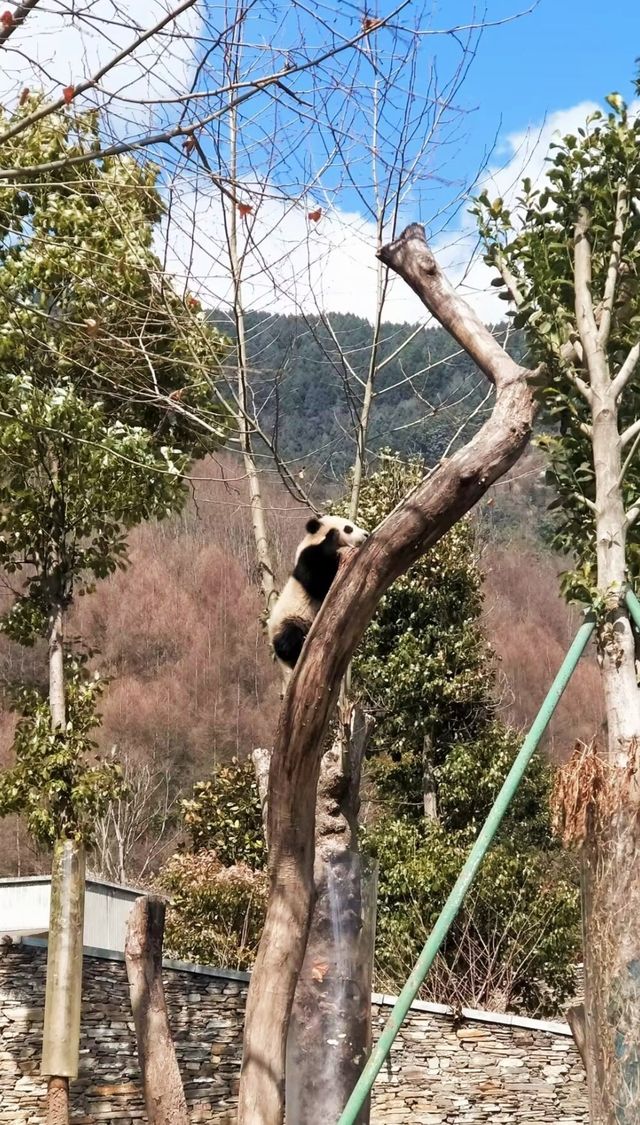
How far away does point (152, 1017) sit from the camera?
25.7 ft

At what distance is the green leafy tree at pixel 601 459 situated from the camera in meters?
5.39

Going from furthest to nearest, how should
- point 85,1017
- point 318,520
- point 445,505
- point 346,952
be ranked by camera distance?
point 85,1017, point 318,520, point 346,952, point 445,505

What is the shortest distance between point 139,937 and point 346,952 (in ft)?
7.49

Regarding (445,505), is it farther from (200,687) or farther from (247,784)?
(200,687)

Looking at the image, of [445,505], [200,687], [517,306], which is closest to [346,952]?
[445,505]

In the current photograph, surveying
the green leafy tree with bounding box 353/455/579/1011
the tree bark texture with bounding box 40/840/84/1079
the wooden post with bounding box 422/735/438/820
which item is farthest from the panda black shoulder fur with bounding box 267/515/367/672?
the wooden post with bounding box 422/735/438/820

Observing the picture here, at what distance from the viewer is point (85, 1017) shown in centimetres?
1036

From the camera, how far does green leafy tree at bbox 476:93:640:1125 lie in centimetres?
539

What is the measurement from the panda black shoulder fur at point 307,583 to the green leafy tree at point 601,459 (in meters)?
1.36

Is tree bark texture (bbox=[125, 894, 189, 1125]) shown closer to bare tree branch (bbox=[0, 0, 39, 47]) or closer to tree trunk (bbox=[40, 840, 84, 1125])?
tree trunk (bbox=[40, 840, 84, 1125])

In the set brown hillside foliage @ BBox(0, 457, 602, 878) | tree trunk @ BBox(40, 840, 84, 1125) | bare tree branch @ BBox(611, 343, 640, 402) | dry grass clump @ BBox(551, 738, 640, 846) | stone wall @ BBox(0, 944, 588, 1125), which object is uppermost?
brown hillside foliage @ BBox(0, 457, 602, 878)

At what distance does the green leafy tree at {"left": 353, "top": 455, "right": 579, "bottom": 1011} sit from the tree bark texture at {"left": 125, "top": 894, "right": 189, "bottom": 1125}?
590 cm

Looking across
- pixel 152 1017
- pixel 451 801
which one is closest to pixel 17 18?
pixel 152 1017

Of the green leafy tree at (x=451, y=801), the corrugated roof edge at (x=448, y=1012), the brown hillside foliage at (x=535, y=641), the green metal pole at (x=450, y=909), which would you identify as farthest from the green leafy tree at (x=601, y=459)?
the brown hillside foliage at (x=535, y=641)
